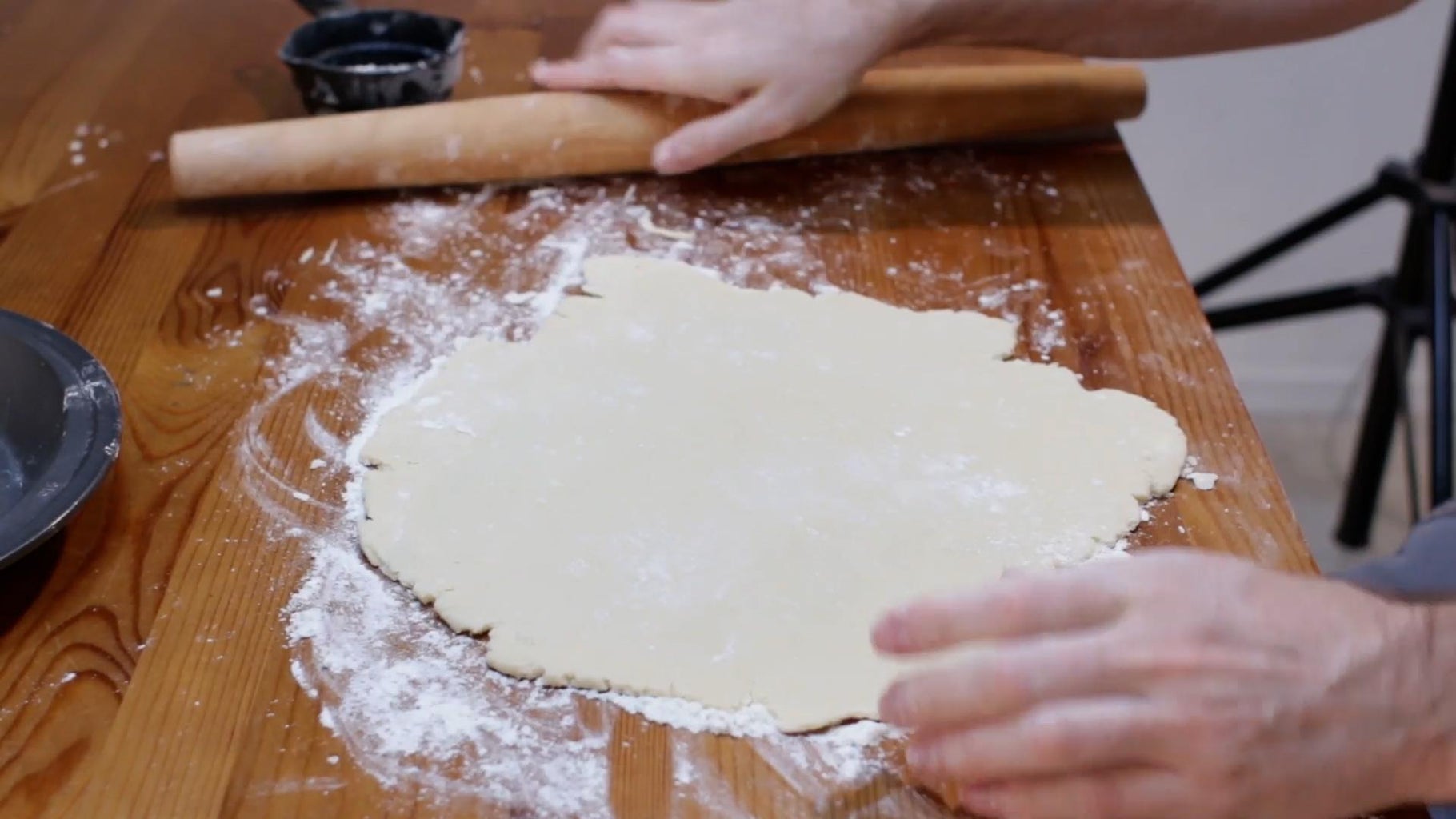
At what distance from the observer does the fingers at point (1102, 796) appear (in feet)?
2.09

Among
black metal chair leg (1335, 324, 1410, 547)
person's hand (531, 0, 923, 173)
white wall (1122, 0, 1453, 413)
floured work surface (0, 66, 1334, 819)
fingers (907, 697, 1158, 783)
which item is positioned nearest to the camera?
fingers (907, 697, 1158, 783)

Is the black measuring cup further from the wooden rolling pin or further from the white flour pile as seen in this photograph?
the white flour pile

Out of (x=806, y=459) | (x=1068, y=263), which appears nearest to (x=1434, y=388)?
(x=1068, y=263)

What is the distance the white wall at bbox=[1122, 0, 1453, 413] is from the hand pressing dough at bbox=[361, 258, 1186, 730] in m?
1.52

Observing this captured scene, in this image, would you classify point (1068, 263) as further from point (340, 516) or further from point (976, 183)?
point (340, 516)

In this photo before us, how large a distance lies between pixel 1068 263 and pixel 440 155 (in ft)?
2.34

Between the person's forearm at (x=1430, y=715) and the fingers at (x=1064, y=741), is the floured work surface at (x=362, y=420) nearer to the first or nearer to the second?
the fingers at (x=1064, y=741)

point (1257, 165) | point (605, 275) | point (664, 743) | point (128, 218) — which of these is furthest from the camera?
point (1257, 165)

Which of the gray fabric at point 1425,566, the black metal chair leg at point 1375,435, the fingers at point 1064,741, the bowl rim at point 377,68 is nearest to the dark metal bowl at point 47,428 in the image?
the bowl rim at point 377,68

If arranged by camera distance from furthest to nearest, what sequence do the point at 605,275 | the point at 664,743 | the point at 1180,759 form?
the point at 605,275 < the point at 664,743 < the point at 1180,759

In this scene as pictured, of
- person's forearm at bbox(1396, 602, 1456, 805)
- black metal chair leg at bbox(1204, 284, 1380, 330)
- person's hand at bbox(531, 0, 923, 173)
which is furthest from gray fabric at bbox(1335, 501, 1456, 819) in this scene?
black metal chair leg at bbox(1204, 284, 1380, 330)

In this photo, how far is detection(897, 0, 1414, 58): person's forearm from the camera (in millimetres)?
1324

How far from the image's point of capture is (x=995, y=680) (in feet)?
2.09

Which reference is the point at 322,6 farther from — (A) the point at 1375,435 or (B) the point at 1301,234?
(A) the point at 1375,435
